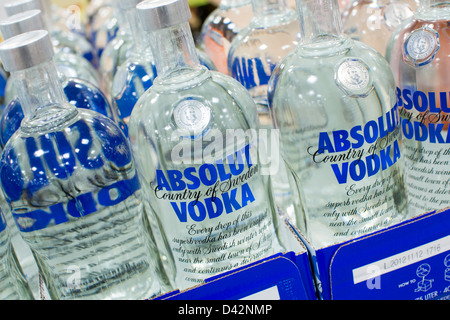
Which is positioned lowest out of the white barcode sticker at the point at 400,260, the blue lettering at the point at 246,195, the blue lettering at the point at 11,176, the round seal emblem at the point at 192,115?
the white barcode sticker at the point at 400,260

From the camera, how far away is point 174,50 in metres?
0.62

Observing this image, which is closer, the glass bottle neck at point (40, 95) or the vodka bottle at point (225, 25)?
the glass bottle neck at point (40, 95)

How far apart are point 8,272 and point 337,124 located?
425 millimetres

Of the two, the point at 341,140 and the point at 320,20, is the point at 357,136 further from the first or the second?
the point at 320,20

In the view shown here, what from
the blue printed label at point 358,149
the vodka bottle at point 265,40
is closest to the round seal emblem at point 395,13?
the vodka bottle at point 265,40

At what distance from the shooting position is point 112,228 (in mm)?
646

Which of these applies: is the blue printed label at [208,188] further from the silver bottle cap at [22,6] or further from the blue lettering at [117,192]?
the silver bottle cap at [22,6]

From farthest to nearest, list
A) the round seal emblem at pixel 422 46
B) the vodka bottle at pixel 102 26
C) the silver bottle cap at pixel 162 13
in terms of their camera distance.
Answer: the vodka bottle at pixel 102 26 → the round seal emblem at pixel 422 46 → the silver bottle cap at pixel 162 13

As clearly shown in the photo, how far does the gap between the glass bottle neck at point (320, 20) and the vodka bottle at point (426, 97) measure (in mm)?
102

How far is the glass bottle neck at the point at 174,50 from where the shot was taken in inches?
24.2

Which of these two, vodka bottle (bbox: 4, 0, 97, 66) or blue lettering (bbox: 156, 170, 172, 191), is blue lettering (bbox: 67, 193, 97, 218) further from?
vodka bottle (bbox: 4, 0, 97, 66)

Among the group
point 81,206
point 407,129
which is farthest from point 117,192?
point 407,129

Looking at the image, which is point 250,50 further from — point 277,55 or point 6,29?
point 6,29

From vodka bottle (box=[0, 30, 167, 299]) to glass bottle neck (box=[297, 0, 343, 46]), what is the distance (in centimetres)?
25
